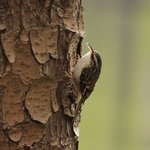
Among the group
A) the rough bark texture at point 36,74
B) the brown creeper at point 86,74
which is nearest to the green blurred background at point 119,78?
the brown creeper at point 86,74

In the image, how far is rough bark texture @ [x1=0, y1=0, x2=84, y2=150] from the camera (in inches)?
97.7

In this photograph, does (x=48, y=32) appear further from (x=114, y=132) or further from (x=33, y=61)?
(x=114, y=132)

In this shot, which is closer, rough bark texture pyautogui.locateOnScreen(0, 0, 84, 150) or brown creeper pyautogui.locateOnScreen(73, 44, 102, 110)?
rough bark texture pyautogui.locateOnScreen(0, 0, 84, 150)

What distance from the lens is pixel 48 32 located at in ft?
8.36

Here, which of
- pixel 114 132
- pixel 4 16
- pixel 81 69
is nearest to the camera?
pixel 4 16

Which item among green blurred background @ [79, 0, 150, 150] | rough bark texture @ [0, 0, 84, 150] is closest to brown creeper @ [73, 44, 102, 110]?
rough bark texture @ [0, 0, 84, 150]

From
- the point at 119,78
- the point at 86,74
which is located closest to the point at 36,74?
the point at 86,74

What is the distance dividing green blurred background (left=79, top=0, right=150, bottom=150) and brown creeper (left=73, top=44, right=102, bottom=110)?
3.02m

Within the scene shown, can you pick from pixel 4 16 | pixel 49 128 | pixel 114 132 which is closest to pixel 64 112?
pixel 49 128

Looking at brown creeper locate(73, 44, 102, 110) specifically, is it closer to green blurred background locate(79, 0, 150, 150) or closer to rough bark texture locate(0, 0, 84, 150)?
rough bark texture locate(0, 0, 84, 150)

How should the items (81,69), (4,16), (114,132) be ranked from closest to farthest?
1. (4,16)
2. (81,69)
3. (114,132)

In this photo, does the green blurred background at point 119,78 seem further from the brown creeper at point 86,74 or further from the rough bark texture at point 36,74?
the rough bark texture at point 36,74

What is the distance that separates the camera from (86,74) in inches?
125

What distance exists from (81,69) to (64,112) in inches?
15.1
